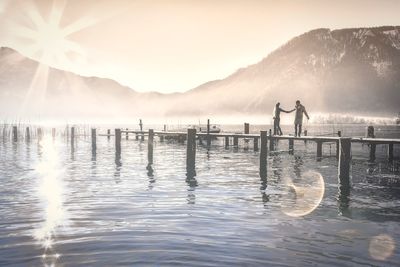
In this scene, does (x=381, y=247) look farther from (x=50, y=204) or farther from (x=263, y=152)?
(x=263, y=152)

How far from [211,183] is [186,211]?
648 centimetres

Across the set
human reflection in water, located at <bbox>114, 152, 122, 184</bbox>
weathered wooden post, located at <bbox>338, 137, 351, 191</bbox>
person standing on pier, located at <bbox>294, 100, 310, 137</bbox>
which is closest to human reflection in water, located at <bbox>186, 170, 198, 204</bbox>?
human reflection in water, located at <bbox>114, 152, 122, 184</bbox>

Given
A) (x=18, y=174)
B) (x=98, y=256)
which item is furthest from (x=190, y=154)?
(x=98, y=256)

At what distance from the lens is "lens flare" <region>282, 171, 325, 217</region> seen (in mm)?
13711

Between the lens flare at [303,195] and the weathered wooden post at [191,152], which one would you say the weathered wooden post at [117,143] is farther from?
the lens flare at [303,195]

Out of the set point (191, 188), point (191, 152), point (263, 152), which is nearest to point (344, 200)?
point (191, 188)

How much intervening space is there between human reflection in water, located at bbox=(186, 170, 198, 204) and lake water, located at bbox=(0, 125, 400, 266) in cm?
5

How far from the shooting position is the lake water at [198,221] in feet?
29.2

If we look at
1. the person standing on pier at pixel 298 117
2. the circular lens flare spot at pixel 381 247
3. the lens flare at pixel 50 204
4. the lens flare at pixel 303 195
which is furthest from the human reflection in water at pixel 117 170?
the circular lens flare spot at pixel 381 247

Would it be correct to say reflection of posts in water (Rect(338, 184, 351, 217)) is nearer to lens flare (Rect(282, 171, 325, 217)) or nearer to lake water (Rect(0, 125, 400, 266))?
lake water (Rect(0, 125, 400, 266))

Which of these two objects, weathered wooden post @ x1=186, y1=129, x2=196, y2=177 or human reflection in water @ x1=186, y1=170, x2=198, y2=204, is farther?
weathered wooden post @ x1=186, y1=129, x2=196, y2=177

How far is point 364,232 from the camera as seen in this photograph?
1096 cm

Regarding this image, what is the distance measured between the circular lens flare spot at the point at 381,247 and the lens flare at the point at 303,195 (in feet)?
9.49

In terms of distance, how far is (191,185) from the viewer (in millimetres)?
19031
